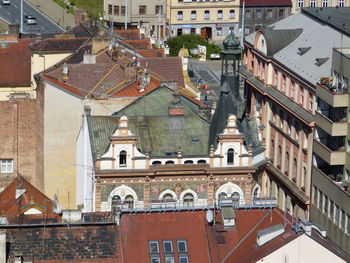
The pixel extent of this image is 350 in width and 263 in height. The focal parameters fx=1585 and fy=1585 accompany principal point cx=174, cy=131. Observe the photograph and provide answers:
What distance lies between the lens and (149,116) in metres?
130

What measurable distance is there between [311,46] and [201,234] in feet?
139

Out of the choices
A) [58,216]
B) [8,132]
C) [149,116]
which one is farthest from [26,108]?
[58,216]

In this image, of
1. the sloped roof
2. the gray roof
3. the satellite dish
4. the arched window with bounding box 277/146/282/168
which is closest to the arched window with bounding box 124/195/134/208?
the sloped roof

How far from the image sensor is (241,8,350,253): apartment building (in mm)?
129625

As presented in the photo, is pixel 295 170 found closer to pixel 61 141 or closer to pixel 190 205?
pixel 61 141

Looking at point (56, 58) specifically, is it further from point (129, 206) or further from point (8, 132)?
point (129, 206)

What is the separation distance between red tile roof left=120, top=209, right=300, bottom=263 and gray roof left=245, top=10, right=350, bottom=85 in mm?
28041

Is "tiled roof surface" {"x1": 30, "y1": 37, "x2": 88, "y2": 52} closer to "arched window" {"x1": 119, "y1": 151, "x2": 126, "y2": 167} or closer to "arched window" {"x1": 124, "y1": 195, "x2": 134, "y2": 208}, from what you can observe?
"arched window" {"x1": 119, "y1": 151, "x2": 126, "y2": 167}

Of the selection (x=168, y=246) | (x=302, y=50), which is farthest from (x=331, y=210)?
(x=168, y=246)

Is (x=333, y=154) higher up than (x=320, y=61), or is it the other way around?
(x=320, y=61)

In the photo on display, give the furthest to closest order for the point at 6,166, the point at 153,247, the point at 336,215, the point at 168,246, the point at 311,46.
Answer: the point at 6,166 → the point at 311,46 → the point at 336,215 → the point at 168,246 → the point at 153,247

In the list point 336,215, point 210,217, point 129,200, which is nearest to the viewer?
point 210,217

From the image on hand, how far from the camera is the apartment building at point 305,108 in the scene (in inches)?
5103

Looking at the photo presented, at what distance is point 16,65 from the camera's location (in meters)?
161
